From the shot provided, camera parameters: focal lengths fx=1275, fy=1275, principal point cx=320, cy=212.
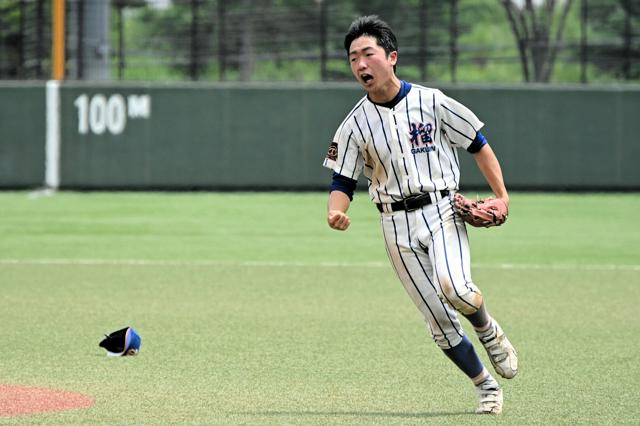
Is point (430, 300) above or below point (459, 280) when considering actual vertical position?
below

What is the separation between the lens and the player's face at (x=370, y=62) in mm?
6207

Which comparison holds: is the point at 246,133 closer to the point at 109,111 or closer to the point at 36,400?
the point at 109,111

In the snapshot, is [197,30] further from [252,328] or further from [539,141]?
[252,328]

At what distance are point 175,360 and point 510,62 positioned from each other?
59.5 ft

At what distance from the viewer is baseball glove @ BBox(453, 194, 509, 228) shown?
6.31 metres

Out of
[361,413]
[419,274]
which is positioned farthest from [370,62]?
[361,413]

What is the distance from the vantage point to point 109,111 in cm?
2319

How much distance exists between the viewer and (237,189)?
76.6 ft

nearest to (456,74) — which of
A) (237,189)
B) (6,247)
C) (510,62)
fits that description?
(510,62)

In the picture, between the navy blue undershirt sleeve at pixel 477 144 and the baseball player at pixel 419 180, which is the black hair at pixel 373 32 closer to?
the baseball player at pixel 419 180

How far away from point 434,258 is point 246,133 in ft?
55.8

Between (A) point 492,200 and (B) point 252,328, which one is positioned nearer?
(A) point 492,200

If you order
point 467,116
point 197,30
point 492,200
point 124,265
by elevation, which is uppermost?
point 197,30

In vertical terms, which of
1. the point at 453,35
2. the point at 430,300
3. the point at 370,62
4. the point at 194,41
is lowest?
the point at 430,300
